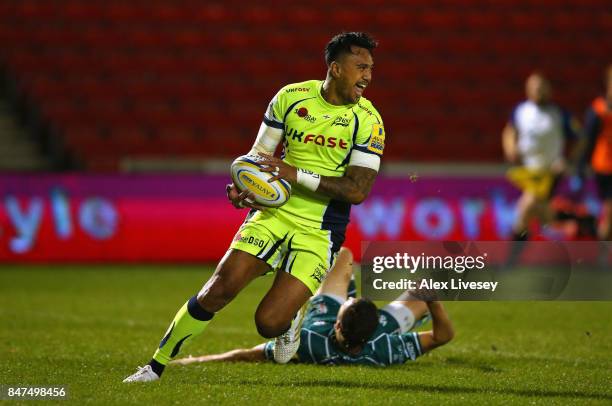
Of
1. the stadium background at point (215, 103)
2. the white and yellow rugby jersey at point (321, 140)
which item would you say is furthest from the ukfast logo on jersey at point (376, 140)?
the stadium background at point (215, 103)

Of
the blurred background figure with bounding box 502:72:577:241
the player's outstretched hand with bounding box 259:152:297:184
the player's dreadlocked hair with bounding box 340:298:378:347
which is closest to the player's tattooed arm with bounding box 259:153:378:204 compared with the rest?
the player's outstretched hand with bounding box 259:152:297:184

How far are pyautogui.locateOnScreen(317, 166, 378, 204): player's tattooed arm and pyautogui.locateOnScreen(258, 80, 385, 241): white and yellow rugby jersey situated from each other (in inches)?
2.1

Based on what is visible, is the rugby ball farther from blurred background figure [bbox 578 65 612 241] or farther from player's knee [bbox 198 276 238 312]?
blurred background figure [bbox 578 65 612 241]

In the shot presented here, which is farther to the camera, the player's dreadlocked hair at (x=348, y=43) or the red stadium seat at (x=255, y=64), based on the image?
the red stadium seat at (x=255, y=64)

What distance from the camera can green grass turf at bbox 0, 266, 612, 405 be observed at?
499cm

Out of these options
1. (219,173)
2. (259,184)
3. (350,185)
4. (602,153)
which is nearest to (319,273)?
(350,185)

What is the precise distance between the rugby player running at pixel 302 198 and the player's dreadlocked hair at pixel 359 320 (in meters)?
0.24

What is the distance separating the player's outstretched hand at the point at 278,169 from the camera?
5.27 metres

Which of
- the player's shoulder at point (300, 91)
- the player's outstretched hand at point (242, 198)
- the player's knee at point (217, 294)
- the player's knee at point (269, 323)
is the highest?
the player's shoulder at point (300, 91)

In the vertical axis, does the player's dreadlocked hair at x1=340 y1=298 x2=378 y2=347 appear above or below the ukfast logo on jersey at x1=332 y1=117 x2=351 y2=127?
below

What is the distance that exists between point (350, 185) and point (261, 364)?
130 centimetres

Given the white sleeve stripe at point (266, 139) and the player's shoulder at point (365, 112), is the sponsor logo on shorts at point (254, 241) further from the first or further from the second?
the player's shoulder at point (365, 112)

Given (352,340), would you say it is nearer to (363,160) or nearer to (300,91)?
(363,160)

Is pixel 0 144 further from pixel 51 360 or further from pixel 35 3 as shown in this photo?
pixel 51 360
